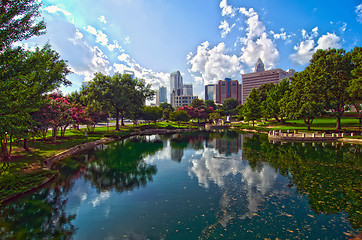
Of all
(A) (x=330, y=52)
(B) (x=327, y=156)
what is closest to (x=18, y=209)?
(B) (x=327, y=156)

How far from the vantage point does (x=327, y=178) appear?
636 inches

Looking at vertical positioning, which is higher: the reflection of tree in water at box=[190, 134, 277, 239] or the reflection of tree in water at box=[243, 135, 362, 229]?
the reflection of tree in water at box=[243, 135, 362, 229]

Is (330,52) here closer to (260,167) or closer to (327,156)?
(327,156)

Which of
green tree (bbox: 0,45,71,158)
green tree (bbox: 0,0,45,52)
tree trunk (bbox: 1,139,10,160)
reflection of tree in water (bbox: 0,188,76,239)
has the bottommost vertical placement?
reflection of tree in water (bbox: 0,188,76,239)

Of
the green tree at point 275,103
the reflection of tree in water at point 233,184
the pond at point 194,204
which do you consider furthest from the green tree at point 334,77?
the reflection of tree in water at point 233,184

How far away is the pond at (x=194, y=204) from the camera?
30.2ft

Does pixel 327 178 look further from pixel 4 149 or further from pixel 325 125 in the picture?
pixel 325 125

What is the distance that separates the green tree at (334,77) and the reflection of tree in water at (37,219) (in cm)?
5297


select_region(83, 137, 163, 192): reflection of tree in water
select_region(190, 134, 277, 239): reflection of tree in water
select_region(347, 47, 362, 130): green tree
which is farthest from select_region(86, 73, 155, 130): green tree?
select_region(347, 47, 362, 130): green tree

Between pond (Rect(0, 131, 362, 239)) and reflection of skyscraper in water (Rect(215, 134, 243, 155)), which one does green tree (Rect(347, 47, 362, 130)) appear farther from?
reflection of skyscraper in water (Rect(215, 134, 243, 155))

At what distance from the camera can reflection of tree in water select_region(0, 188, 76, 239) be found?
898 centimetres

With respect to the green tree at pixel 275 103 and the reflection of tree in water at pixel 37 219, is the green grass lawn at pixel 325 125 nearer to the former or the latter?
the green tree at pixel 275 103

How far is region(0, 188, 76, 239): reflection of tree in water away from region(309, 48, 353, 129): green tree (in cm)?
5297

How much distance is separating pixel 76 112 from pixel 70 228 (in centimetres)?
3131
